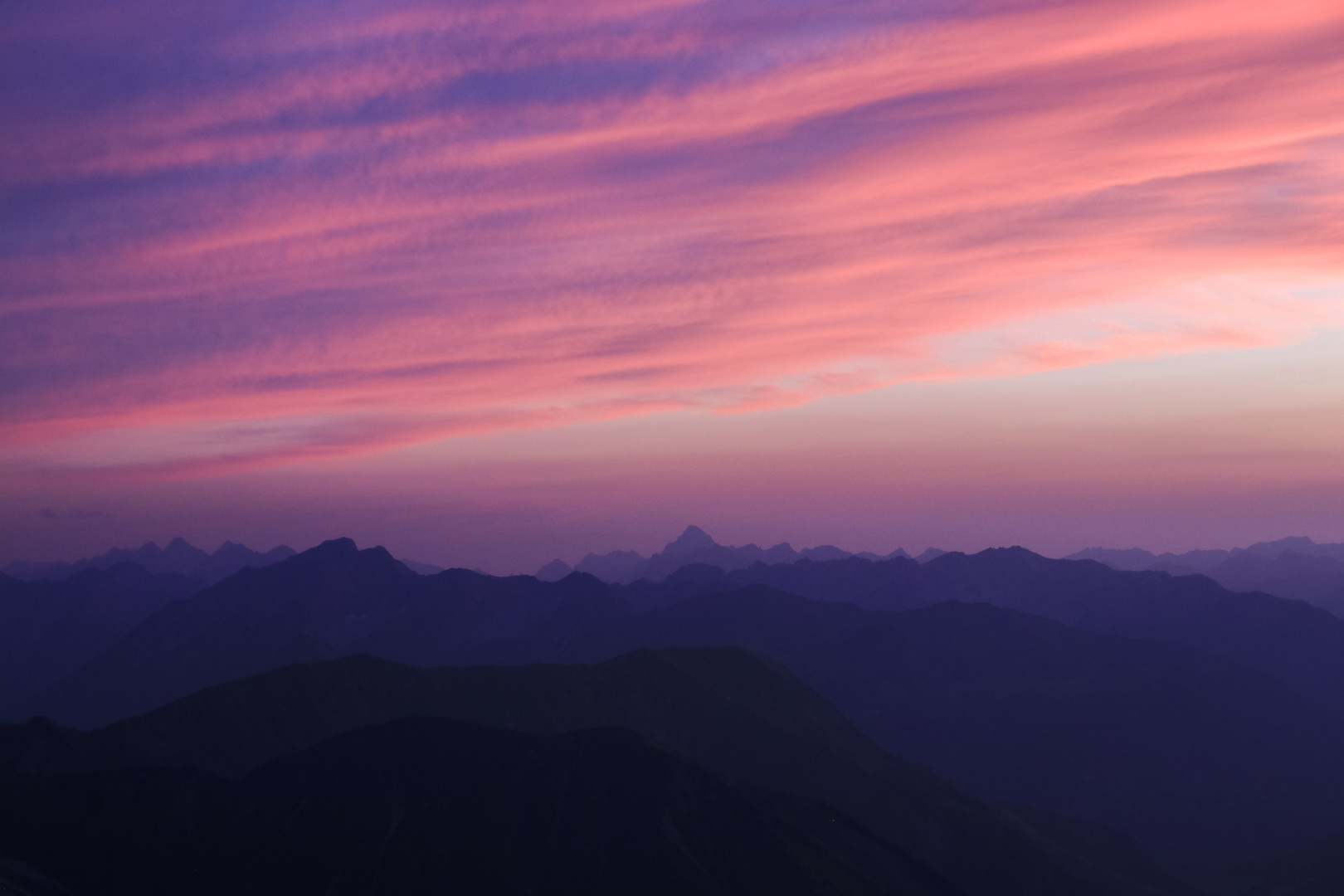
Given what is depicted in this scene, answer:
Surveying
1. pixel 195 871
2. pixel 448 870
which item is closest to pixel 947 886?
pixel 448 870

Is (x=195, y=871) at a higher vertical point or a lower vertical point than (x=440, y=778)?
lower

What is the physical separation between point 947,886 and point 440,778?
3400 inches

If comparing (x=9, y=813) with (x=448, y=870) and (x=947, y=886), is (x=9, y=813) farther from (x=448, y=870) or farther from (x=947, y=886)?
(x=947, y=886)

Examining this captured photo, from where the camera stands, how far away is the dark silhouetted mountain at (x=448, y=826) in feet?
542

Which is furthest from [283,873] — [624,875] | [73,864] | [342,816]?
[624,875]

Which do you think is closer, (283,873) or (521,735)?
(283,873)

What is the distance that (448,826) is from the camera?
17188 centimetres

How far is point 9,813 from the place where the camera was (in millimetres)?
181125

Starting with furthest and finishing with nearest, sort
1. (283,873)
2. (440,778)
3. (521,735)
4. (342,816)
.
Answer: (521,735)
(440,778)
(342,816)
(283,873)

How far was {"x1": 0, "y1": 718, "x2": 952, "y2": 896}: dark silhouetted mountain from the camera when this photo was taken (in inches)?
6501

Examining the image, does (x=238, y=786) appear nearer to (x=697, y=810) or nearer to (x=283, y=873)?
(x=283, y=873)

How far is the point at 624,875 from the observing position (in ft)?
549

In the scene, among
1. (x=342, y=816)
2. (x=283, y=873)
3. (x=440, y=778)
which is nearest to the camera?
(x=283, y=873)

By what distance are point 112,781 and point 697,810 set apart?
→ 333ft
